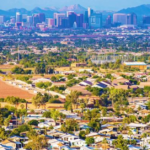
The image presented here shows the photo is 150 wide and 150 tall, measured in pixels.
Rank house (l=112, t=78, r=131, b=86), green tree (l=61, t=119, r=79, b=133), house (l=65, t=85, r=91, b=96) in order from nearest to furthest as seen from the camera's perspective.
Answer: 1. green tree (l=61, t=119, r=79, b=133)
2. house (l=65, t=85, r=91, b=96)
3. house (l=112, t=78, r=131, b=86)

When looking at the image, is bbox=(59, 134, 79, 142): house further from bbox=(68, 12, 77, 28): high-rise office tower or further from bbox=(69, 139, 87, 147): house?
bbox=(68, 12, 77, 28): high-rise office tower

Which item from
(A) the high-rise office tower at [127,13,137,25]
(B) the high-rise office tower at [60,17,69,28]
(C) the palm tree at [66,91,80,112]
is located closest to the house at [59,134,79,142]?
(C) the palm tree at [66,91,80,112]

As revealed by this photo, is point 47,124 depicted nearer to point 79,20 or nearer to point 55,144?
point 55,144

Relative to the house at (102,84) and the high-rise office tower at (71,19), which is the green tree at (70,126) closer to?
the house at (102,84)

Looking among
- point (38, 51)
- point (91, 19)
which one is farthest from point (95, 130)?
point (91, 19)

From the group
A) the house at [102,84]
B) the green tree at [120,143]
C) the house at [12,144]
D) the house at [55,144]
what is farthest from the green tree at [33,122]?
the house at [102,84]

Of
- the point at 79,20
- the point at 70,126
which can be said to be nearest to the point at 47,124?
the point at 70,126
